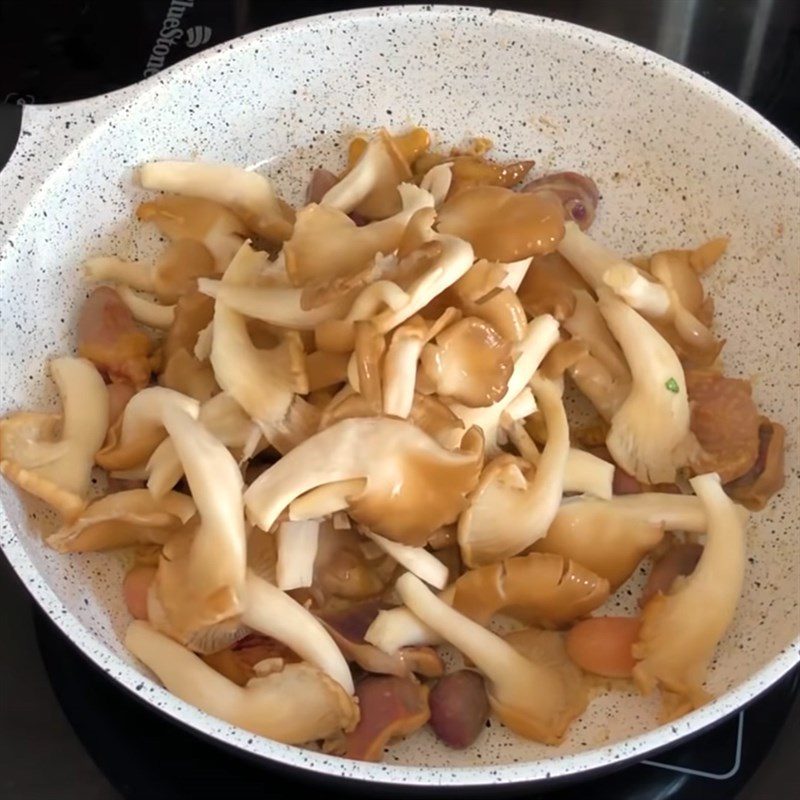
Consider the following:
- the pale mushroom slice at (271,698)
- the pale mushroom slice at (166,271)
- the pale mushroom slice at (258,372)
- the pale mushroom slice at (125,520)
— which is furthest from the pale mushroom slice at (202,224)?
the pale mushroom slice at (271,698)

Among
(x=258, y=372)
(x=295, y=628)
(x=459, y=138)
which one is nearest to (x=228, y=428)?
(x=258, y=372)

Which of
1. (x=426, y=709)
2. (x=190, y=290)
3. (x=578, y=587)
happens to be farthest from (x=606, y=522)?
(x=190, y=290)

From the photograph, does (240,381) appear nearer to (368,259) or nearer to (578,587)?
(368,259)

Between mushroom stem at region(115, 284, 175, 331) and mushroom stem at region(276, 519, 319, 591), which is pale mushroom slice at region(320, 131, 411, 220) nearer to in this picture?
mushroom stem at region(115, 284, 175, 331)

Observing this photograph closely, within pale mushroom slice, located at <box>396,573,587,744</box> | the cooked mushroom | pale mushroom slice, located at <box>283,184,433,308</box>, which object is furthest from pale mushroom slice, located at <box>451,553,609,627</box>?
pale mushroom slice, located at <box>283,184,433,308</box>

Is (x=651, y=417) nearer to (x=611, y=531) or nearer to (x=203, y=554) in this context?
(x=611, y=531)
